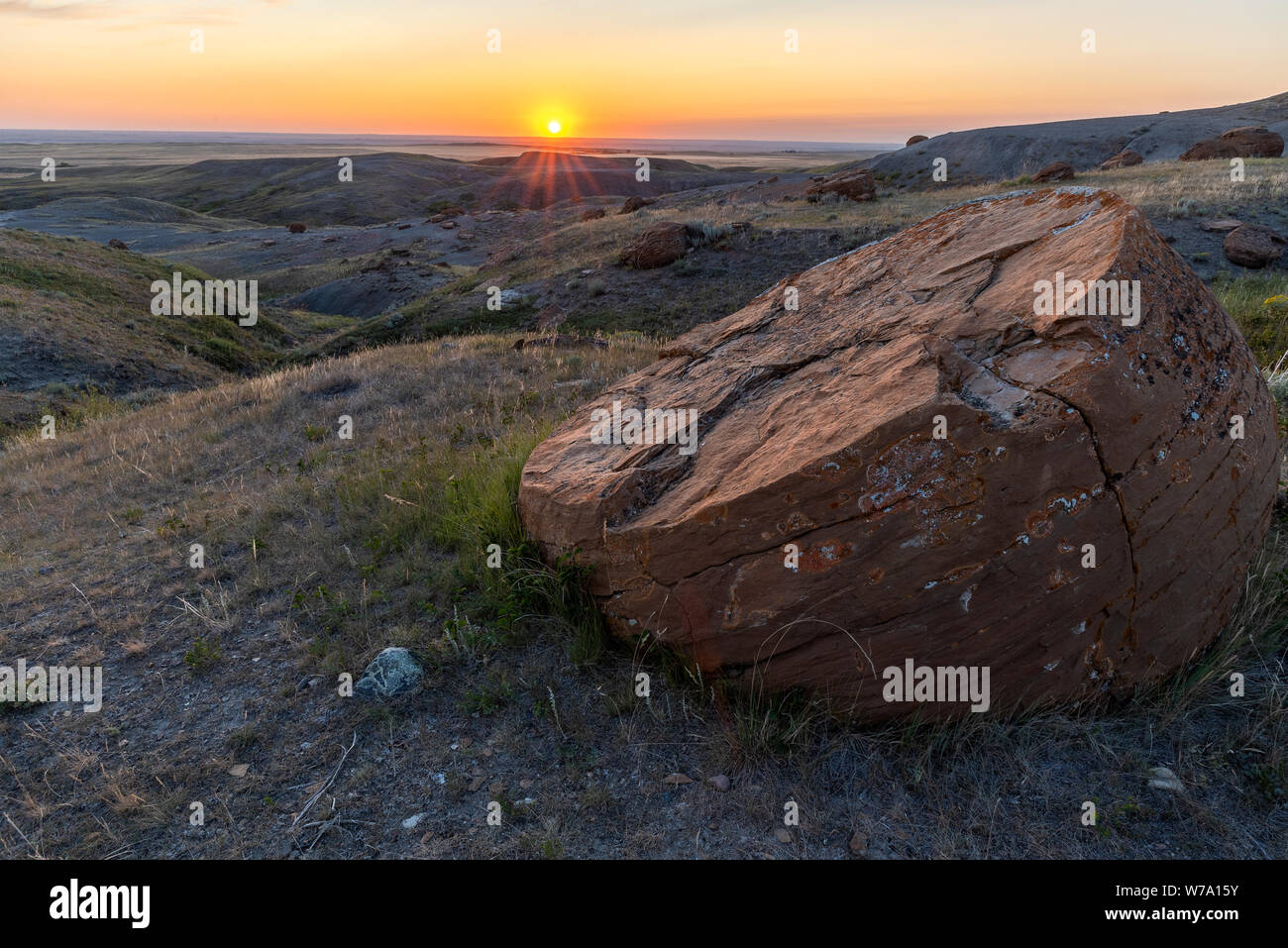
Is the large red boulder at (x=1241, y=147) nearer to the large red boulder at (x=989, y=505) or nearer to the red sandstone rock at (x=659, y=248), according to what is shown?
the red sandstone rock at (x=659, y=248)

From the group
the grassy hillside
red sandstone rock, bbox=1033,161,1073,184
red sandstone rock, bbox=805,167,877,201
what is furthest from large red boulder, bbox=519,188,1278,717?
red sandstone rock, bbox=1033,161,1073,184

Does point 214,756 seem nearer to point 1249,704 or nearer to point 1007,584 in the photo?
point 1007,584

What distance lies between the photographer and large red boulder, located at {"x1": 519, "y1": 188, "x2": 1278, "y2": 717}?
303cm

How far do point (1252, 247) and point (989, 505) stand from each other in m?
16.9

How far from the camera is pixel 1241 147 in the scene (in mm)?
31812

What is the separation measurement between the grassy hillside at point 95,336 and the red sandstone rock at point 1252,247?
2384 centimetres

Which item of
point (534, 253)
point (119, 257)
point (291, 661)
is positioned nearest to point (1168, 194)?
point (534, 253)

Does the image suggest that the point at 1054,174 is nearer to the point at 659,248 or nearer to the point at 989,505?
the point at 659,248

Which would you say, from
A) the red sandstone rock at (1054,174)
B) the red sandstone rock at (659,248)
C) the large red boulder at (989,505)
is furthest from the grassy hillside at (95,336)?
the red sandstone rock at (1054,174)

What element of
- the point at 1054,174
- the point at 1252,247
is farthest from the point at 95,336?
the point at 1054,174

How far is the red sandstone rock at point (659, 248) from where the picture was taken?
20.8 metres

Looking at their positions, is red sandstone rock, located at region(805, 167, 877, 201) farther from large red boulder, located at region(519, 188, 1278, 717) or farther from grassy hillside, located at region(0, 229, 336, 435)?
large red boulder, located at region(519, 188, 1278, 717)

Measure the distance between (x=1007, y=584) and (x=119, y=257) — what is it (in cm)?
3360

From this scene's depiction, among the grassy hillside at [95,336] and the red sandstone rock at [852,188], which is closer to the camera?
the grassy hillside at [95,336]
